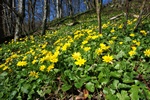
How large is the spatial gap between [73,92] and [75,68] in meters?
0.36

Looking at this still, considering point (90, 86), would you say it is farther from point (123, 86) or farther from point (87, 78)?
point (123, 86)

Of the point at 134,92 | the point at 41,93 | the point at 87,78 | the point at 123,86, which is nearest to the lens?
the point at 134,92

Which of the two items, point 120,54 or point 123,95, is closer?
point 123,95

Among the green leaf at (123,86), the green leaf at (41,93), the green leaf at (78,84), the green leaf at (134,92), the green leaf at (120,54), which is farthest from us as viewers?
the green leaf at (120,54)

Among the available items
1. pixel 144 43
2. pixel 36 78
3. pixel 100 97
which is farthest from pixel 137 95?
pixel 144 43

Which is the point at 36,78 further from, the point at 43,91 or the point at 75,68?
the point at 75,68

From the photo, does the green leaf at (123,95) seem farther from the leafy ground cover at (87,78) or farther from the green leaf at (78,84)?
the green leaf at (78,84)

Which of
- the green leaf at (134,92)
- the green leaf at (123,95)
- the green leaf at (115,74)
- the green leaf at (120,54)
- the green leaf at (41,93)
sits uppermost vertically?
the green leaf at (120,54)

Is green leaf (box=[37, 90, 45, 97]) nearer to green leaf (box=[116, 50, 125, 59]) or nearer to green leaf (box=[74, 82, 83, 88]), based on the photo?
green leaf (box=[74, 82, 83, 88])

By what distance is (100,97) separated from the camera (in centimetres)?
271

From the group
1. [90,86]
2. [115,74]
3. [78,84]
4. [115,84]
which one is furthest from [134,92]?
[78,84]

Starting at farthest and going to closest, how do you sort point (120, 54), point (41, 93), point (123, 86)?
1. point (120, 54)
2. point (41, 93)
3. point (123, 86)

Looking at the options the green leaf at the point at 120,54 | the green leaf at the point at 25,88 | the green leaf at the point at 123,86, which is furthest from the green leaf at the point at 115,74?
the green leaf at the point at 25,88

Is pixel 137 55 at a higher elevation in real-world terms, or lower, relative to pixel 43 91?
higher
